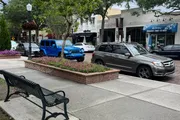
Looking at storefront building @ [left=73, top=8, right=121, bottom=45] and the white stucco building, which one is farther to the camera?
storefront building @ [left=73, top=8, right=121, bottom=45]

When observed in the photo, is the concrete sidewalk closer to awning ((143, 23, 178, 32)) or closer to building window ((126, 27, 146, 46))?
awning ((143, 23, 178, 32))

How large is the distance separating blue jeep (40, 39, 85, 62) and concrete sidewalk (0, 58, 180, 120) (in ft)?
27.7

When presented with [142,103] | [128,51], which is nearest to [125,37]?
[128,51]

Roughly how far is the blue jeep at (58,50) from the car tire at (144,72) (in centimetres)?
766

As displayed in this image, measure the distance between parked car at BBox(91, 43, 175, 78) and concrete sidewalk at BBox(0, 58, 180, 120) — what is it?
1.43 metres

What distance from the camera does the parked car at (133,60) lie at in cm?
902

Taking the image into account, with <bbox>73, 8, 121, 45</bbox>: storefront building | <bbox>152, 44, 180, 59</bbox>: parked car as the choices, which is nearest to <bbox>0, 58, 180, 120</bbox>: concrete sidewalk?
<bbox>152, 44, 180, 59</bbox>: parked car

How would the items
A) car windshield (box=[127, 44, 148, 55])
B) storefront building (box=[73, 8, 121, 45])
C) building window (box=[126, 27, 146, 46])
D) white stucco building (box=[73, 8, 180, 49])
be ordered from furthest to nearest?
1. storefront building (box=[73, 8, 121, 45])
2. building window (box=[126, 27, 146, 46])
3. white stucco building (box=[73, 8, 180, 49])
4. car windshield (box=[127, 44, 148, 55])

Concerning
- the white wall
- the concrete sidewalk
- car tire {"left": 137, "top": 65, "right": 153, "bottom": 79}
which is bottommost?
the concrete sidewalk

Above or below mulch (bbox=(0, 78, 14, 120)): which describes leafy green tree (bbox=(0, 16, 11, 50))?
above

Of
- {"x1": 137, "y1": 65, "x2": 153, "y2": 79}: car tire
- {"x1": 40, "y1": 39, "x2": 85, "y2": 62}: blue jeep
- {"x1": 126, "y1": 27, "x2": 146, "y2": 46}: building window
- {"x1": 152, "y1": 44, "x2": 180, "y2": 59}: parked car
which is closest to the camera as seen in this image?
{"x1": 137, "y1": 65, "x2": 153, "y2": 79}: car tire

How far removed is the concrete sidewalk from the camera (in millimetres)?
4632

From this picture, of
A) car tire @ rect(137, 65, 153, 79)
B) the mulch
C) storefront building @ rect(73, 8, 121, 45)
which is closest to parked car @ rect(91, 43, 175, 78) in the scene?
car tire @ rect(137, 65, 153, 79)

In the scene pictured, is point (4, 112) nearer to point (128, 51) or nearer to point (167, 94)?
point (167, 94)
